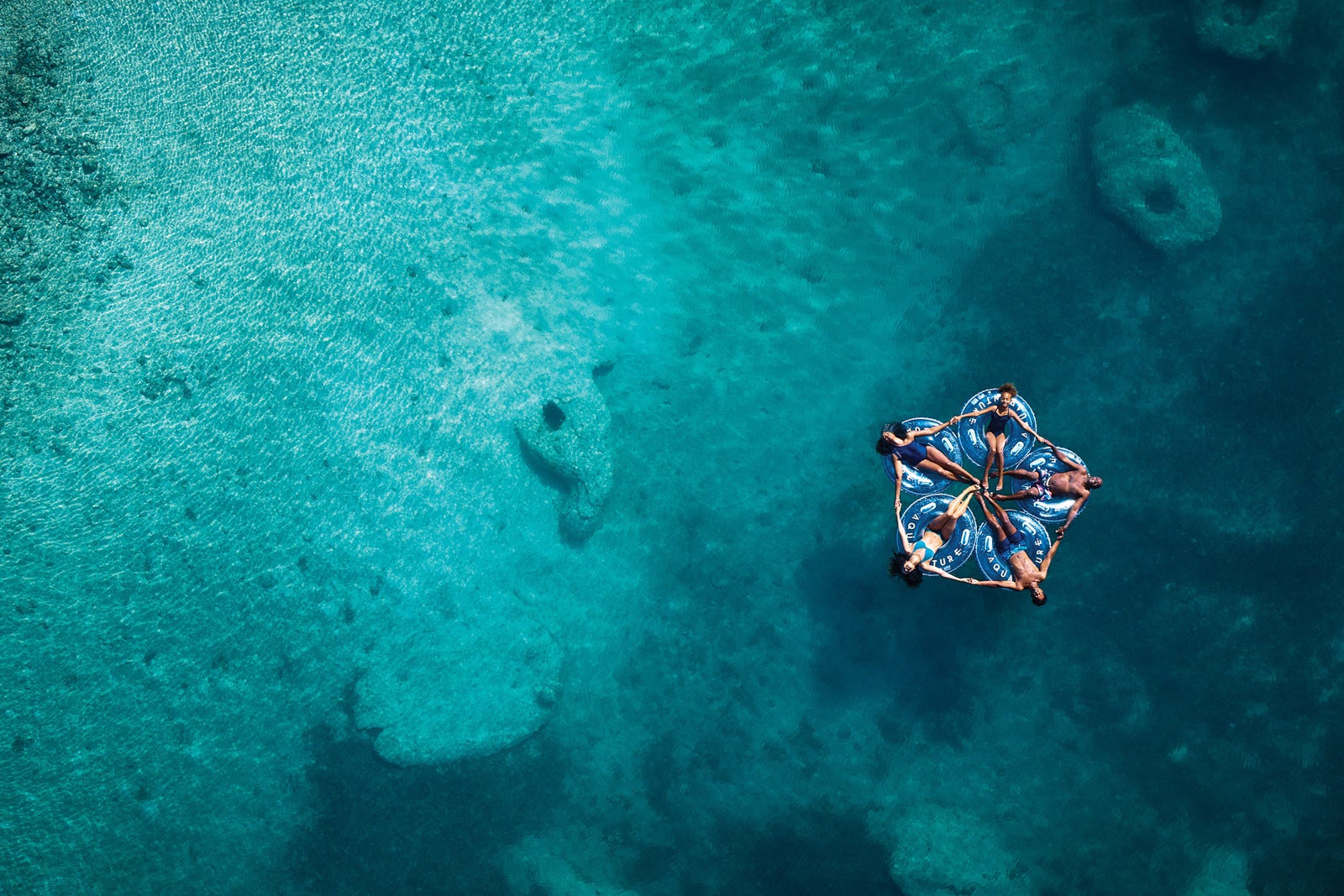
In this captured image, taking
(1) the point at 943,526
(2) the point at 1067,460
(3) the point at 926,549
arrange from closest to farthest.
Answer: (3) the point at 926,549 → (1) the point at 943,526 → (2) the point at 1067,460

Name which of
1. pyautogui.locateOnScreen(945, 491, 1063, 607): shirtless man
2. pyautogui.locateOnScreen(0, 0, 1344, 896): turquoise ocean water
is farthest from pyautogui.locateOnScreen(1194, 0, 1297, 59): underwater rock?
pyautogui.locateOnScreen(945, 491, 1063, 607): shirtless man

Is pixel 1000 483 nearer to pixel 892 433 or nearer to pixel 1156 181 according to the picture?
pixel 892 433

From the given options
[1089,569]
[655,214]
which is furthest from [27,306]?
[1089,569]

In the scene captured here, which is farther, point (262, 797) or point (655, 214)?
point (655, 214)

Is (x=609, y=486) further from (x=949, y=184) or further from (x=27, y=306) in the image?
(x=27, y=306)

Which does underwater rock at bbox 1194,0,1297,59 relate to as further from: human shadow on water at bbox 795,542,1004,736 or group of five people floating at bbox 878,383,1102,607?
human shadow on water at bbox 795,542,1004,736

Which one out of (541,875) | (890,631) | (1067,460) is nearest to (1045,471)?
(1067,460)

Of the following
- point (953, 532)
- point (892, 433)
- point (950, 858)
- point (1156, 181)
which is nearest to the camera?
point (892, 433)
